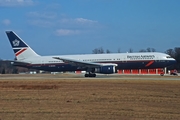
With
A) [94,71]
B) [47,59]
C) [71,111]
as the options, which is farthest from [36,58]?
[71,111]

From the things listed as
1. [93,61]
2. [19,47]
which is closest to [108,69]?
[93,61]

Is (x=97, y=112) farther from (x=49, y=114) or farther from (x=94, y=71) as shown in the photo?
(x=94, y=71)

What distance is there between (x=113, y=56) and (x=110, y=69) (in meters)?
2.87

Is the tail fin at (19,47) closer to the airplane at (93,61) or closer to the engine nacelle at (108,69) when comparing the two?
the airplane at (93,61)

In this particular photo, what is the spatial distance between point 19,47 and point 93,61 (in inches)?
482

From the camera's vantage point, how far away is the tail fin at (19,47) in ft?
173

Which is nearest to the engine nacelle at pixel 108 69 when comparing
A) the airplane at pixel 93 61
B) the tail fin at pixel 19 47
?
the airplane at pixel 93 61

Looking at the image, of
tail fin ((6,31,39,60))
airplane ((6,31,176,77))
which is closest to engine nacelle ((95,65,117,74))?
airplane ((6,31,176,77))

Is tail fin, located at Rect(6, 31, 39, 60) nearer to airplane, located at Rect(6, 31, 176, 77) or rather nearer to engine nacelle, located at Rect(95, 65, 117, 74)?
airplane, located at Rect(6, 31, 176, 77)

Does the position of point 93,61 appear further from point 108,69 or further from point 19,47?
point 19,47

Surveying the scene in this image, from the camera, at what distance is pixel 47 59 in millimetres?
51000

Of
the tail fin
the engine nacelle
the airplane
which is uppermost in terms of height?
the tail fin

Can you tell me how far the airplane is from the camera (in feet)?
156

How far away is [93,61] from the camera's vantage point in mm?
49250
